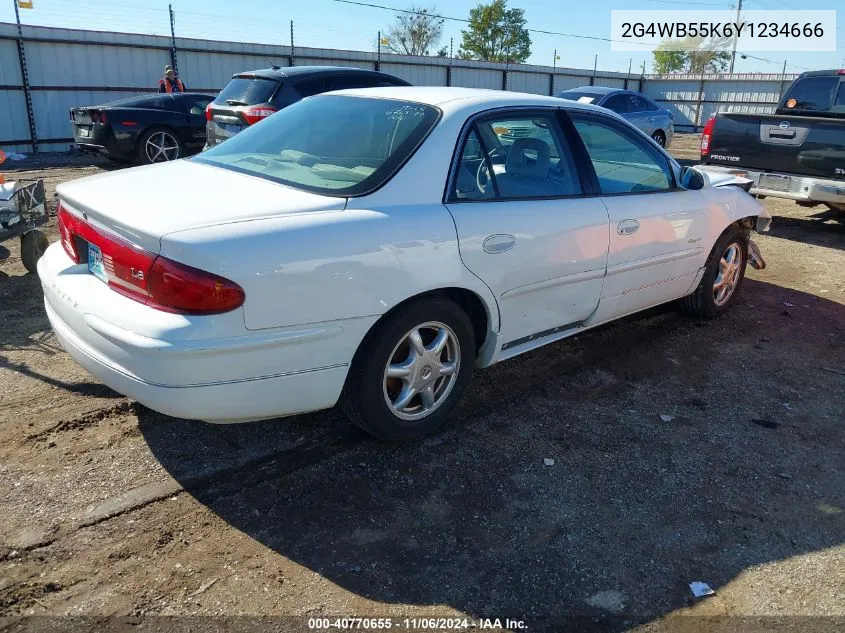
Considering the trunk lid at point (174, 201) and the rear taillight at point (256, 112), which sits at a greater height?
the rear taillight at point (256, 112)

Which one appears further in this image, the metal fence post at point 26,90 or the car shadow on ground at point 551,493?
the metal fence post at point 26,90

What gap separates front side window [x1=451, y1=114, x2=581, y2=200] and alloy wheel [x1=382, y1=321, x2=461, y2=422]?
0.68m

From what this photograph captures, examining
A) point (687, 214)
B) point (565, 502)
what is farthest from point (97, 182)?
point (687, 214)

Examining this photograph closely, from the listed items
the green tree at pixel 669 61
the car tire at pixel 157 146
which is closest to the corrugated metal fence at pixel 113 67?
the car tire at pixel 157 146

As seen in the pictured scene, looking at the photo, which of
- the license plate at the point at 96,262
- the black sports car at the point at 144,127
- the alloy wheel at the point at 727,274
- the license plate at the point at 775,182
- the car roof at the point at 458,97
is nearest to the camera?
the license plate at the point at 96,262

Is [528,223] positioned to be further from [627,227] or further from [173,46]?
[173,46]

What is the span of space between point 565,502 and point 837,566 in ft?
3.47

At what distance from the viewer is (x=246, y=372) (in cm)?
269

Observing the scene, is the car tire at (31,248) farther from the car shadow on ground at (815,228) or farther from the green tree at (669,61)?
the green tree at (669,61)

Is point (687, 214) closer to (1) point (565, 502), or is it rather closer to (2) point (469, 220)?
(2) point (469, 220)

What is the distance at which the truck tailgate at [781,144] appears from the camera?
25.4ft

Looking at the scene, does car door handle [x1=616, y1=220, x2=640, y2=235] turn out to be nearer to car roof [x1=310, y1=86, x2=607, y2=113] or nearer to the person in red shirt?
car roof [x1=310, y1=86, x2=607, y2=113]

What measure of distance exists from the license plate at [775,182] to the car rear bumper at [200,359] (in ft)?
23.2

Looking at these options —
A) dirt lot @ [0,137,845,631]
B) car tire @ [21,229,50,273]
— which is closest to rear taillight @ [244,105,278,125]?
car tire @ [21,229,50,273]
